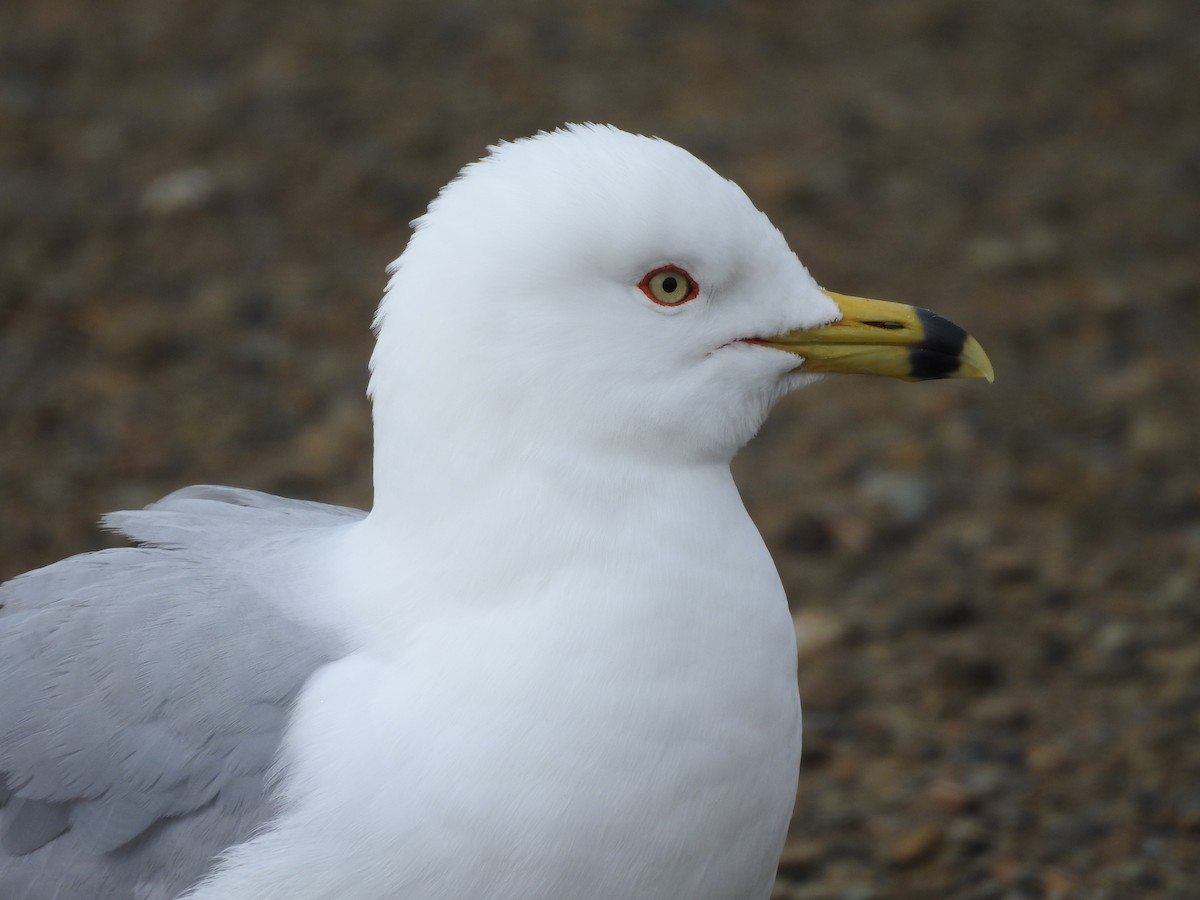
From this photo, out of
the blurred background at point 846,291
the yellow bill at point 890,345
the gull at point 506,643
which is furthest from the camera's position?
the blurred background at point 846,291

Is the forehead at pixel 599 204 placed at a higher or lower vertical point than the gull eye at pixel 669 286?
higher

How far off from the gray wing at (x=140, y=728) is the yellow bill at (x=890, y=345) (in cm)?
98

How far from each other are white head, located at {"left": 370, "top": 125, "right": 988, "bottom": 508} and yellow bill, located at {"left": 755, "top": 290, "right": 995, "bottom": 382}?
8.0 inches

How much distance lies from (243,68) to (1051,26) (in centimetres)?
410

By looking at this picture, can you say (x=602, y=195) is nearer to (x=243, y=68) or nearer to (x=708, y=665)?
(x=708, y=665)

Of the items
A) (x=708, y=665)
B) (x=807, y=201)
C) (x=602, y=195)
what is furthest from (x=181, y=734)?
(x=807, y=201)

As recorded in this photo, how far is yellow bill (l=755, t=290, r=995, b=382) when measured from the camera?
106 inches

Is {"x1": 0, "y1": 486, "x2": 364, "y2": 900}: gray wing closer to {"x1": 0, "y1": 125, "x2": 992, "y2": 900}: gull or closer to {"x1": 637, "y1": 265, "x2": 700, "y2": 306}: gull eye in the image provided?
{"x1": 0, "y1": 125, "x2": 992, "y2": 900}: gull

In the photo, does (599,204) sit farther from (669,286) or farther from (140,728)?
(140,728)

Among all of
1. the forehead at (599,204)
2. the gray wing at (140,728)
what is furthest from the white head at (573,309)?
the gray wing at (140,728)

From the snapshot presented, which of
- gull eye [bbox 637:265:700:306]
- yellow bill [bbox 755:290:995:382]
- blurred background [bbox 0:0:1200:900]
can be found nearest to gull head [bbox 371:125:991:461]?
gull eye [bbox 637:265:700:306]

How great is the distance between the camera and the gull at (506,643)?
2.33 meters

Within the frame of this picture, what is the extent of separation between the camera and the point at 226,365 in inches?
224

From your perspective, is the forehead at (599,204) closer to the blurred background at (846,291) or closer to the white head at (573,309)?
the white head at (573,309)
